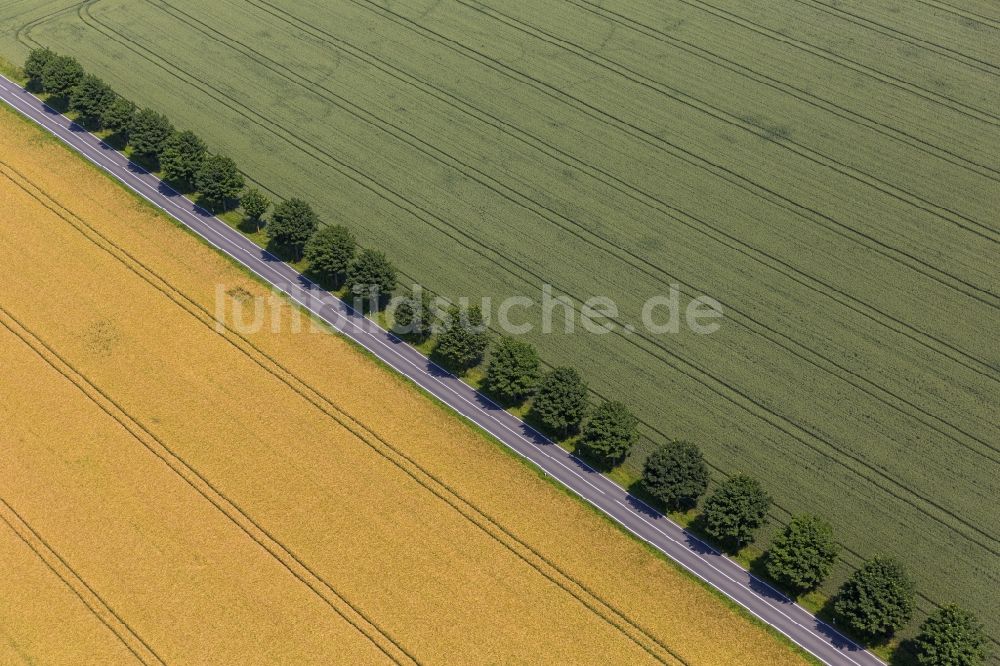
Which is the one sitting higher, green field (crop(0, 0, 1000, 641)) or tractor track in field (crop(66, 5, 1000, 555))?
green field (crop(0, 0, 1000, 641))

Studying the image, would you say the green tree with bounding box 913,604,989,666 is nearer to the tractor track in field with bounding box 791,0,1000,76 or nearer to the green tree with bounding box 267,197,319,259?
the green tree with bounding box 267,197,319,259

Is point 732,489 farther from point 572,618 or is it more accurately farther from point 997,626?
point 997,626

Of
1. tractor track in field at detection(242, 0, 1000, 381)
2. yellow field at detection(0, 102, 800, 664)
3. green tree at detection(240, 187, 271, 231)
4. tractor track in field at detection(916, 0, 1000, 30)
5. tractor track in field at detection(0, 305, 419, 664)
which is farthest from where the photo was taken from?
tractor track in field at detection(916, 0, 1000, 30)

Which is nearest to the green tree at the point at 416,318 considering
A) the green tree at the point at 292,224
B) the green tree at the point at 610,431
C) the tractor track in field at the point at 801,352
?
the green tree at the point at 292,224

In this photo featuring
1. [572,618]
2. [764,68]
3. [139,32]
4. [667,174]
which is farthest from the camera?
[139,32]

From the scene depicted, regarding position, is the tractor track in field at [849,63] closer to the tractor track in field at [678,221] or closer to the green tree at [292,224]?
the tractor track in field at [678,221]

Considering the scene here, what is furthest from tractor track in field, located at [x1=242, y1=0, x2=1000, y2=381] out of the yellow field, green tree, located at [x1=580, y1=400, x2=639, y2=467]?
the yellow field

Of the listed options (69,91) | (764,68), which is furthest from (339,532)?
(764,68)
